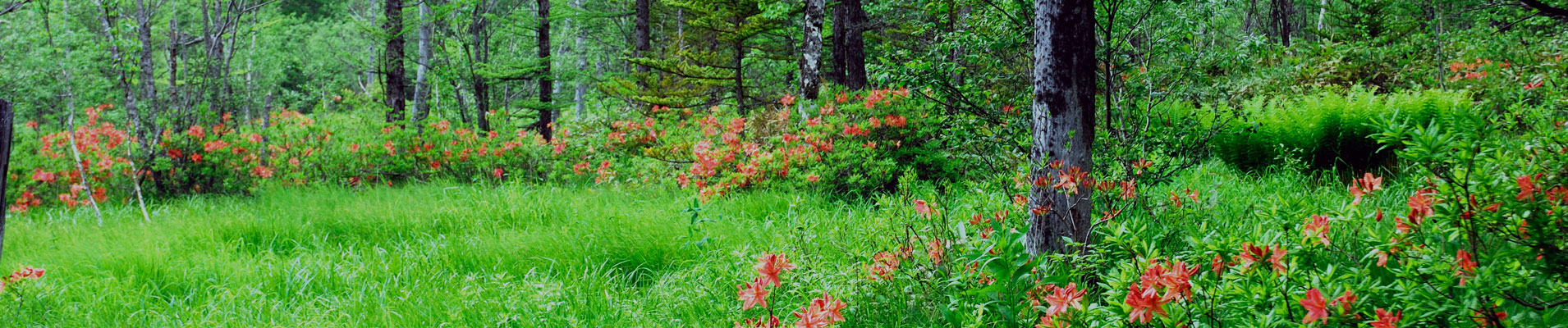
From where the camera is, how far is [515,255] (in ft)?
12.6

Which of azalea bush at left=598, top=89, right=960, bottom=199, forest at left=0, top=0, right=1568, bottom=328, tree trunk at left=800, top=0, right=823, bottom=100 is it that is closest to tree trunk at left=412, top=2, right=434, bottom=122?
forest at left=0, top=0, right=1568, bottom=328

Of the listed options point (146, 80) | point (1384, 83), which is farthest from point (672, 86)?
point (1384, 83)

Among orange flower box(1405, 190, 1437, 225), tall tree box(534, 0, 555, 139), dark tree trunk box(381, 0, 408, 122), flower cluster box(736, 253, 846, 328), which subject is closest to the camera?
orange flower box(1405, 190, 1437, 225)

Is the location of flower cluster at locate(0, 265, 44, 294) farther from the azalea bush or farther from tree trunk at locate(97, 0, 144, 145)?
tree trunk at locate(97, 0, 144, 145)

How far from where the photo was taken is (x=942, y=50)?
3762 millimetres

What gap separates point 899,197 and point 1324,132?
8.76 feet

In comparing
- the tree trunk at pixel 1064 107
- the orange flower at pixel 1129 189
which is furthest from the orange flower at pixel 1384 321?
the orange flower at pixel 1129 189

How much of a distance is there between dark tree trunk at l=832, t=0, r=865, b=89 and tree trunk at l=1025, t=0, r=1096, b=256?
17.2ft

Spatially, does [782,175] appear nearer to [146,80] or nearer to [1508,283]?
[1508,283]

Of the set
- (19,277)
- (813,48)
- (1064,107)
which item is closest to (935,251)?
(1064,107)

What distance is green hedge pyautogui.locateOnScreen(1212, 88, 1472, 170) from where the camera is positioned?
169 inches

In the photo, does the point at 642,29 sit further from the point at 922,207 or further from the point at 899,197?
the point at 922,207

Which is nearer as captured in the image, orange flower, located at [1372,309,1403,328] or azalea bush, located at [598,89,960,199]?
orange flower, located at [1372,309,1403,328]

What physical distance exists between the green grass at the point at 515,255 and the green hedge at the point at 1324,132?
0.69ft
